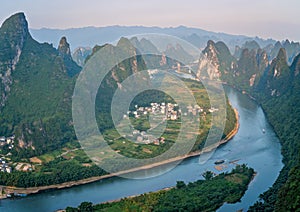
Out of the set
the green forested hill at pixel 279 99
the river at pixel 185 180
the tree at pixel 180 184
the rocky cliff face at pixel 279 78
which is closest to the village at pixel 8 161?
the river at pixel 185 180

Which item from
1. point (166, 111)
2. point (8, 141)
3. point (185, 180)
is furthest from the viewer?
point (166, 111)

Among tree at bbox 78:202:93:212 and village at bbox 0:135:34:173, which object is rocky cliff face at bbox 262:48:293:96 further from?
tree at bbox 78:202:93:212

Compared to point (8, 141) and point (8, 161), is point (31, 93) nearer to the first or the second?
point (8, 141)

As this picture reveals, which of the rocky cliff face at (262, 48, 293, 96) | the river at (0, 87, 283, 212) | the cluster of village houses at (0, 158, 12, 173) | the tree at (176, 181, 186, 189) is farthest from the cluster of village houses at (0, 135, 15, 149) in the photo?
the rocky cliff face at (262, 48, 293, 96)

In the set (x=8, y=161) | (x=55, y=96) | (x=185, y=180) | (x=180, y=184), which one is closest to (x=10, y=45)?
(x=55, y=96)

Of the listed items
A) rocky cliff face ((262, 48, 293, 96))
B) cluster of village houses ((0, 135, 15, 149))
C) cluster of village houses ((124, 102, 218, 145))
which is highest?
rocky cliff face ((262, 48, 293, 96))

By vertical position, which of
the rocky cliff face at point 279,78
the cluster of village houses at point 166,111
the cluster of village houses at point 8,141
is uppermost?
the rocky cliff face at point 279,78

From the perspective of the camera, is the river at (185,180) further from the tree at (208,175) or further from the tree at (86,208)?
the tree at (86,208)
